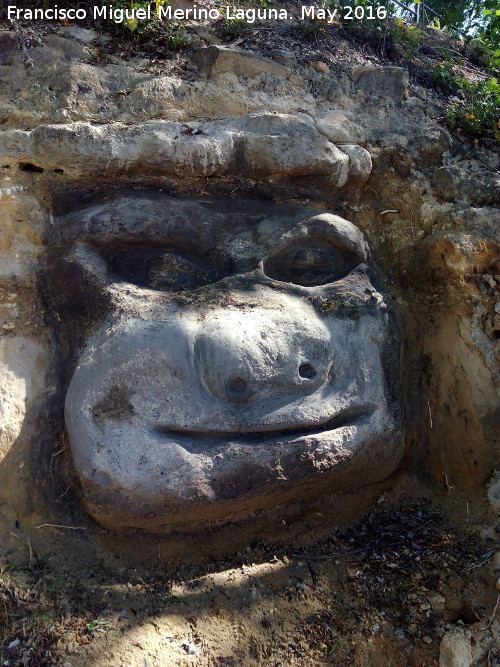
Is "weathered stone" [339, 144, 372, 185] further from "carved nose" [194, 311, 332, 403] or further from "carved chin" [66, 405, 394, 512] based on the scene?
"carved chin" [66, 405, 394, 512]

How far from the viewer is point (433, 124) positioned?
10.2 feet

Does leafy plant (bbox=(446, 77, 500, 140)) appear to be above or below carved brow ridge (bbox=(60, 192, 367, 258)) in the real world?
above

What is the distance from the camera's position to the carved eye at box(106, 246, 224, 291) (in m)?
2.52

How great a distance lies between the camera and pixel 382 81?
318 cm

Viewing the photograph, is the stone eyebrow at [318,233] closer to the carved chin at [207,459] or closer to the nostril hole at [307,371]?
the nostril hole at [307,371]

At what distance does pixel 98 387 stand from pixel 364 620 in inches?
53.0

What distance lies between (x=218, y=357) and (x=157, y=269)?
0.62m

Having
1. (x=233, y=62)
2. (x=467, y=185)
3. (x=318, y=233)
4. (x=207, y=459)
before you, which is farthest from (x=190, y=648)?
(x=233, y=62)

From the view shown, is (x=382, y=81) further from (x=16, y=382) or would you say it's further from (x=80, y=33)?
(x=16, y=382)

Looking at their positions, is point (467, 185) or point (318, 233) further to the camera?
point (467, 185)

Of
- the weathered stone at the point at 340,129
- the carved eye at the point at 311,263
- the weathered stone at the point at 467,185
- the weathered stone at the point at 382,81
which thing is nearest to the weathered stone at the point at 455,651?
the carved eye at the point at 311,263

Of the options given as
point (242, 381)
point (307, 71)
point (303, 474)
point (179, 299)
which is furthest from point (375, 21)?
point (303, 474)

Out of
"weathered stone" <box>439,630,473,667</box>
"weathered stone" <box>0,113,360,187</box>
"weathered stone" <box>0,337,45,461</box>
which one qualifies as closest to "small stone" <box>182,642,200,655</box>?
"weathered stone" <box>439,630,473,667</box>

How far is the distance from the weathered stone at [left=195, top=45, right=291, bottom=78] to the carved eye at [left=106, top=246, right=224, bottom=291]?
1.16 m
